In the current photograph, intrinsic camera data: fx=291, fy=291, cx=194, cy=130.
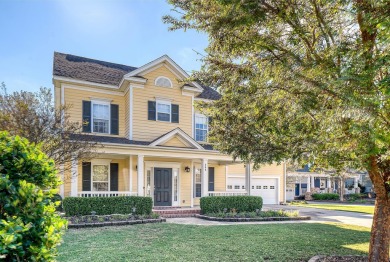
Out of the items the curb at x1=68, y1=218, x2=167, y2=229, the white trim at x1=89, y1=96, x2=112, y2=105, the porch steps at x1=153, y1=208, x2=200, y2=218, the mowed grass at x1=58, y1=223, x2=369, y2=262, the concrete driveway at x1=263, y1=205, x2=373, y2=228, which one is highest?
the white trim at x1=89, y1=96, x2=112, y2=105

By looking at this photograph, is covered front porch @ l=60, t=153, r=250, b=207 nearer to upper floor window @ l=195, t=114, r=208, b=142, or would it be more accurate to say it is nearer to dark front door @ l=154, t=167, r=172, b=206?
dark front door @ l=154, t=167, r=172, b=206

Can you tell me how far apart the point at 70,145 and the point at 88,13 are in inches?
194

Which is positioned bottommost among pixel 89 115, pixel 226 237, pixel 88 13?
pixel 226 237

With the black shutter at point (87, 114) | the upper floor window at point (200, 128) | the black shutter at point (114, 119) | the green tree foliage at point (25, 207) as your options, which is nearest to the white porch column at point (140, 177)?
the black shutter at point (114, 119)

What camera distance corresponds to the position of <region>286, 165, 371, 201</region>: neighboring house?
33.2 meters

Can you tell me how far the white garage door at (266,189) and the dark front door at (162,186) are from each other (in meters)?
7.81

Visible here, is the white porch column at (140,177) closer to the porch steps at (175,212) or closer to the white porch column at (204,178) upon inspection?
the porch steps at (175,212)

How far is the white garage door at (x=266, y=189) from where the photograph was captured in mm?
21756

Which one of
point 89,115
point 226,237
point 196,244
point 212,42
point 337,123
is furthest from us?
point 89,115

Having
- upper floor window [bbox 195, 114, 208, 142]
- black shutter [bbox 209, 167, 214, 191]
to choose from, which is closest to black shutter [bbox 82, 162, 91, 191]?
upper floor window [bbox 195, 114, 208, 142]

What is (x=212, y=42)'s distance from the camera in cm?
558

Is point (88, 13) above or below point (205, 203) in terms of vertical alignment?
above

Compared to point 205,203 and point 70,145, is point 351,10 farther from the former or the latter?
point 205,203

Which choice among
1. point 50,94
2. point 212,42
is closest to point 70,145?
point 50,94
